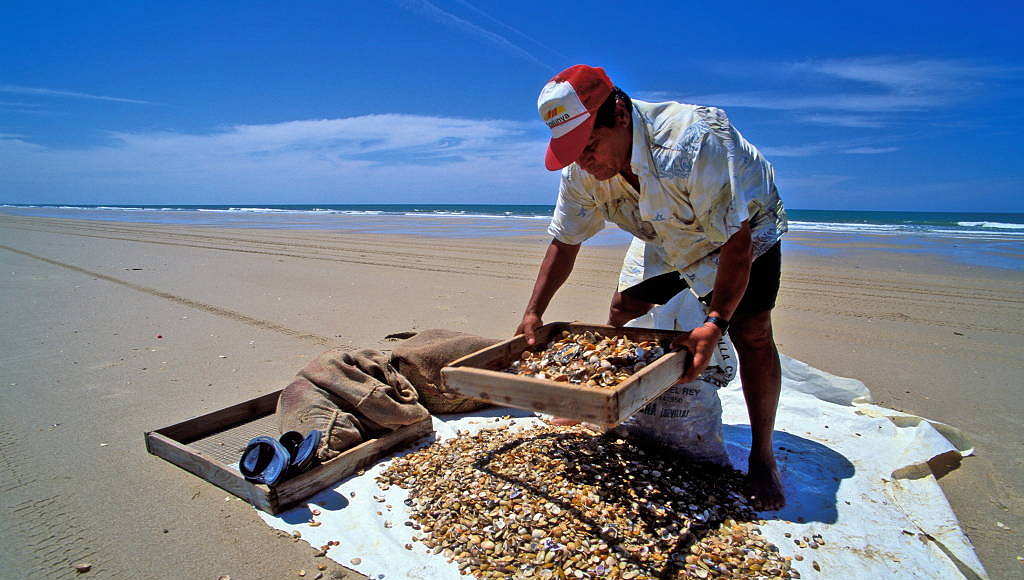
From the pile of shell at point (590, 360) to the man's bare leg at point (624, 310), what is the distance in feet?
2.01

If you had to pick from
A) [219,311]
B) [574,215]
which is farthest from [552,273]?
[219,311]

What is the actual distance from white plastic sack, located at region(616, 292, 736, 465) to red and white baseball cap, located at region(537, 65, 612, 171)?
135cm

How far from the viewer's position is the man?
216 centimetres

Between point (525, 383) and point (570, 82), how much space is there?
118cm

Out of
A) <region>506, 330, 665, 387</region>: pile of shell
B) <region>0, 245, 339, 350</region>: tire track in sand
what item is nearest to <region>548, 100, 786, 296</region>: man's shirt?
<region>506, 330, 665, 387</region>: pile of shell

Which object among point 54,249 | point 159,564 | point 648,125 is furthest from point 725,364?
point 54,249

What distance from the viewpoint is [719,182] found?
7.09ft

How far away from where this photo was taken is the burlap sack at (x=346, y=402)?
9.57ft

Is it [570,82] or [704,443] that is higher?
[570,82]

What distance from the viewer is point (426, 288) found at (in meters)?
8.31

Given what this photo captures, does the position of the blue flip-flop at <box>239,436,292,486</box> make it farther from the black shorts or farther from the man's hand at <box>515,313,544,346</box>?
the black shorts

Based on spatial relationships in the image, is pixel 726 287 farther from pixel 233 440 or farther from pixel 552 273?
pixel 233 440

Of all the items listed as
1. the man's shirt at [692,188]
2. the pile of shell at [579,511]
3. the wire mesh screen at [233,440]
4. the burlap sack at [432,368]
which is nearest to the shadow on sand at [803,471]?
the pile of shell at [579,511]

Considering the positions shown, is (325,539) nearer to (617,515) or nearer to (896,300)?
(617,515)
